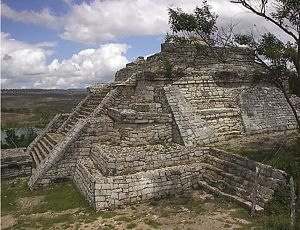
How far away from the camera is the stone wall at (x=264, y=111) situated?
480 inches

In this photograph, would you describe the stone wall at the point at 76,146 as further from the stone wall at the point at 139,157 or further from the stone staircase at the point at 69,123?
the stone staircase at the point at 69,123

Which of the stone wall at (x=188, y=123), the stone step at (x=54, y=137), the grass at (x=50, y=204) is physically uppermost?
the stone wall at (x=188, y=123)

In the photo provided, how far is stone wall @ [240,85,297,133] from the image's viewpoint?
12.2 metres

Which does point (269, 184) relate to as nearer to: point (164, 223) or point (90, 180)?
point (164, 223)

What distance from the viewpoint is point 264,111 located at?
41.9 ft

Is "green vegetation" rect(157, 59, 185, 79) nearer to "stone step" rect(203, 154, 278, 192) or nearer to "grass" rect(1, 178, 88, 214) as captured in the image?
"stone step" rect(203, 154, 278, 192)

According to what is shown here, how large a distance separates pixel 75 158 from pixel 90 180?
2271 millimetres

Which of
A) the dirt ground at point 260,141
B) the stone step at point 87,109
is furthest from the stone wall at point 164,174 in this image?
the stone step at point 87,109

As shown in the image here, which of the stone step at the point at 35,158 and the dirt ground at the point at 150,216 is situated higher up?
the stone step at the point at 35,158

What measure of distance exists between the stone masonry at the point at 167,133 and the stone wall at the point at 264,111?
5 cm

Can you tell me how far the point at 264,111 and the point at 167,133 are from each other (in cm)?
425

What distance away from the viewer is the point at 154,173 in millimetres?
9078

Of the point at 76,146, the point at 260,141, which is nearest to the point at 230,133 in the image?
the point at 260,141

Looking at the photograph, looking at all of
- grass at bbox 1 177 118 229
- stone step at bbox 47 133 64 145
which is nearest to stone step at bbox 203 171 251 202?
grass at bbox 1 177 118 229
